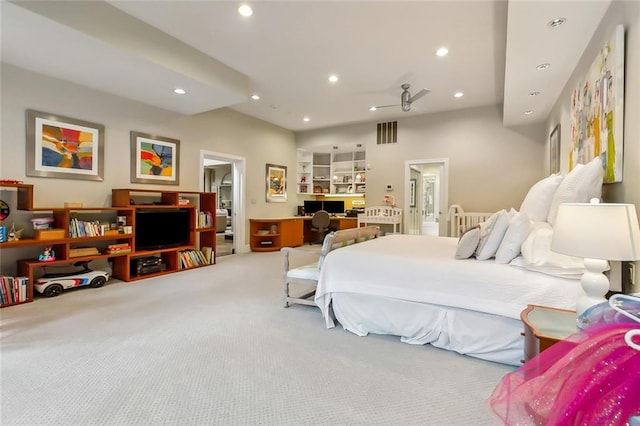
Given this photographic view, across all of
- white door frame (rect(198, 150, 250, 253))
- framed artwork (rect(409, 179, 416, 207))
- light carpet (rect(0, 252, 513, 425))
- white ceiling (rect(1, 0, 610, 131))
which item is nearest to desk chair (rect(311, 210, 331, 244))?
white door frame (rect(198, 150, 250, 253))

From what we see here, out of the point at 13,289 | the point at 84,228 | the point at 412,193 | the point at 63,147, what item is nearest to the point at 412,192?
the point at 412,193

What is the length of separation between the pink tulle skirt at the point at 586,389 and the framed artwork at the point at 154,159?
204 inches

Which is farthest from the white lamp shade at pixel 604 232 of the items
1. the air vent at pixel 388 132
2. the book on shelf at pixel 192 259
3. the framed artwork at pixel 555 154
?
the air vent at pixel 388 132

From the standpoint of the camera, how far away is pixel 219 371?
1954 millimetres

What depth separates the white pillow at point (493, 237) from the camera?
2338mm

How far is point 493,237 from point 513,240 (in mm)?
154

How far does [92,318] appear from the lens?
2822 millimetres

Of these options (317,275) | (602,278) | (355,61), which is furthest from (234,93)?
(602,278)

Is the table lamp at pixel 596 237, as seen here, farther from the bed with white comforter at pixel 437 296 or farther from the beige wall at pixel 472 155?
the beige wall at pixel 472 155

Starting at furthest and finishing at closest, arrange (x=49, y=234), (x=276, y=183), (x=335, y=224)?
(x=335, y=224)
(x=276, y=183)
(x=49, y=234)

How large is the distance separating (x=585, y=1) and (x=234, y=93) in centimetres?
387

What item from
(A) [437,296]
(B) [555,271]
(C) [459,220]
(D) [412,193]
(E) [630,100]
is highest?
(E) [630,100]

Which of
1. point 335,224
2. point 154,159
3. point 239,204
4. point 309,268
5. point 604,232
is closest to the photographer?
point 604,232

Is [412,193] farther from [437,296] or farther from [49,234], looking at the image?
[49,234]
